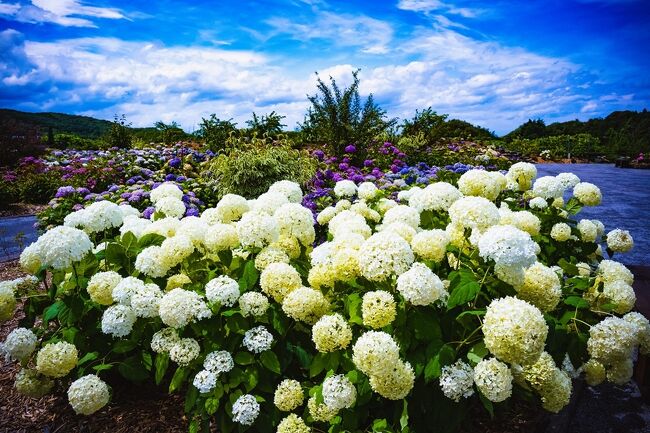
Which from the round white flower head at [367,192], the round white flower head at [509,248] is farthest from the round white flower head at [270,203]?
the round white flower head at [509,248]

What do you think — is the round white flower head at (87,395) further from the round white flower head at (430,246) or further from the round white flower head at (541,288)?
the round white flower head at (541,288)

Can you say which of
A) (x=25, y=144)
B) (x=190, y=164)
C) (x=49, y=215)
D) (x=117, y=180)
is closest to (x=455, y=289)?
(x=49, y=215)

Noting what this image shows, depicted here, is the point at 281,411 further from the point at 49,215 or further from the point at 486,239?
the point at 49,215

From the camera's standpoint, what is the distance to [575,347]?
2.13 metres

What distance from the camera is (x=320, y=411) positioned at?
2113mm

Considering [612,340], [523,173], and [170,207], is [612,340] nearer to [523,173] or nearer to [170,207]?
[523,173]

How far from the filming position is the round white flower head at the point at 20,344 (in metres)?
2.69

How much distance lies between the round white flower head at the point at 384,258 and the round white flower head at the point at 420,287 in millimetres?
123

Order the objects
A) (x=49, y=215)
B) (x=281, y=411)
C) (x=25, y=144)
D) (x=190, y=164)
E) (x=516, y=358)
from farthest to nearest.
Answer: (x=25, y=144), (x=190, y=164), (x=49, y=215), (x=281, y=411), (x=516, y=358)

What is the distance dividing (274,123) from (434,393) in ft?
40.6

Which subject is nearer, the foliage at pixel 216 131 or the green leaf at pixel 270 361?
the green leaf at pixel 270 361

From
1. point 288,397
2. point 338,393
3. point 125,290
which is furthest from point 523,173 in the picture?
point 125,290

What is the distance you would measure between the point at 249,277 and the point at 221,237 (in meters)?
0.32

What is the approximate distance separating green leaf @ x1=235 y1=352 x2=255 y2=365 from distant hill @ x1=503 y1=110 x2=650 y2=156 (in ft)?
93.9
